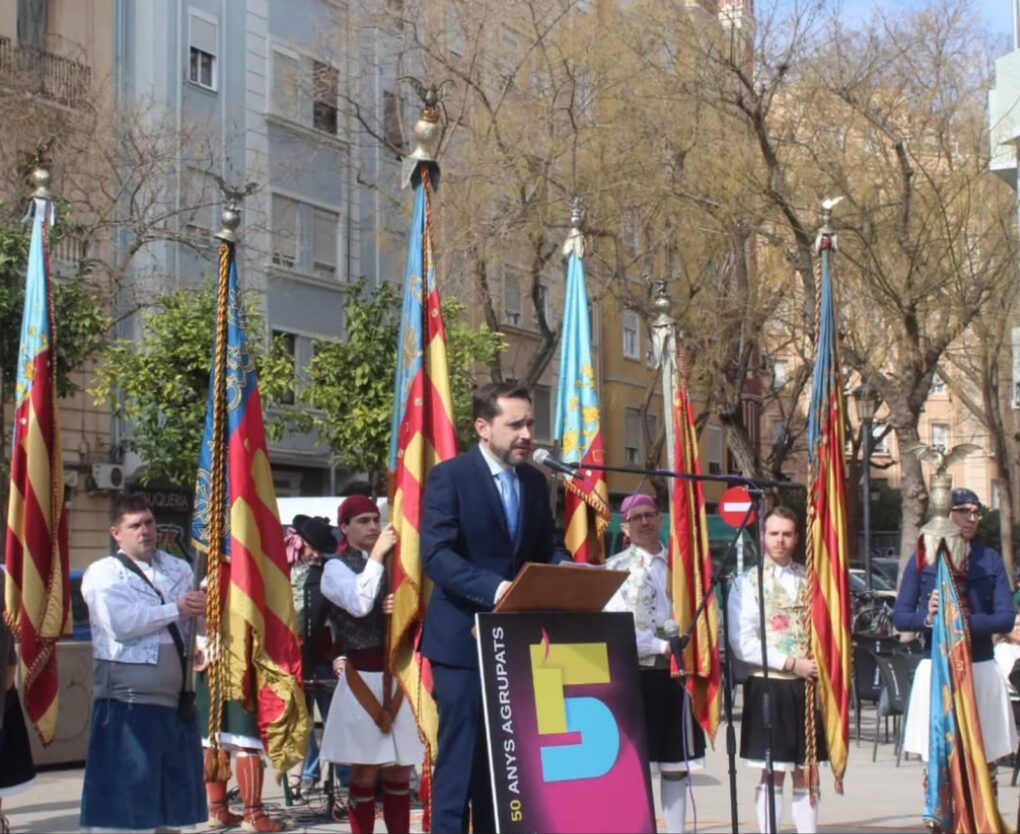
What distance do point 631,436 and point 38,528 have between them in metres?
37.3

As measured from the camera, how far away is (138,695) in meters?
7.86

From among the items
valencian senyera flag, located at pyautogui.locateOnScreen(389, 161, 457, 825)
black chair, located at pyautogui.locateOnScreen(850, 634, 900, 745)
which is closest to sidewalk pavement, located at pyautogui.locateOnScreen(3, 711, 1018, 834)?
valencian senyera flag, located at pyautogui.locateOnScreen(389, 161, 457, 825)

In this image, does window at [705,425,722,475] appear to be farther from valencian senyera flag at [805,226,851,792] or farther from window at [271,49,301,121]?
valencian senyera flag at [805,226,851,792]

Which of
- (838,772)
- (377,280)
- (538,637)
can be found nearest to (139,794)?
(538,637)

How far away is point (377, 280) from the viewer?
1380 inches

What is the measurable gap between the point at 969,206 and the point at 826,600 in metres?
13.6

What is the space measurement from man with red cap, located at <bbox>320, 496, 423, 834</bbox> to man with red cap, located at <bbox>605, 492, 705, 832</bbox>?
4.03 feet

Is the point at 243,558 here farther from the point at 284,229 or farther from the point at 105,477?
the point at 284,229

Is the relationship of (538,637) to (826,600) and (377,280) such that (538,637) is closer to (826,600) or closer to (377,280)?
(826,600)

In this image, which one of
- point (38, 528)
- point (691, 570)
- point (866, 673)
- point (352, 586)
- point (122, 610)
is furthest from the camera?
point (866, 673)

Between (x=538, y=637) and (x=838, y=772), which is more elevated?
(x=538, y=637)

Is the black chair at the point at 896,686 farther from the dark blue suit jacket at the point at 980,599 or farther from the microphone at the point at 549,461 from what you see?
the microphone at the point at 549,461

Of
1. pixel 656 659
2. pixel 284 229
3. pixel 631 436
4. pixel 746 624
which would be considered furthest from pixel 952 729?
pixel 631 436

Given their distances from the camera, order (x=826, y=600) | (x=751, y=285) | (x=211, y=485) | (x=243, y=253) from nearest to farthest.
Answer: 1. (x=211, y=485)
2. (x=826, y=600)
3. (x=751, y=285)
4. (x=243, y=253)
